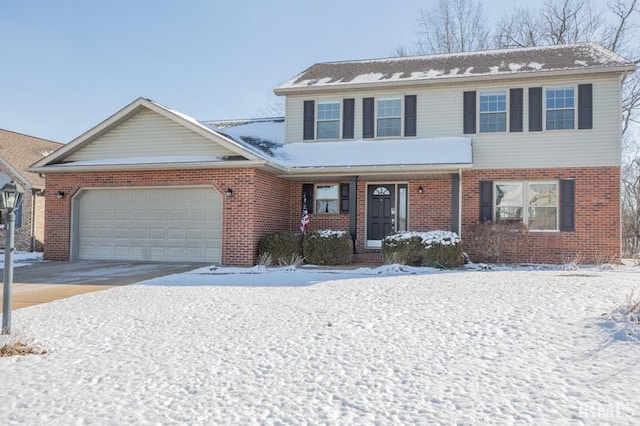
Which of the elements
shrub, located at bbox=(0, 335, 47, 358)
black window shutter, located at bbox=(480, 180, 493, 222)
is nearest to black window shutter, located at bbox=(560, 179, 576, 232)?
black window shutter, located at bbox=(480, 180, 493, 222)

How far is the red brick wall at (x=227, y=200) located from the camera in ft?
40.3

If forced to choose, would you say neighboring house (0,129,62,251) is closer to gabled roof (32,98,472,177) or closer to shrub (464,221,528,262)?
gabled roof (32,98,472,177)

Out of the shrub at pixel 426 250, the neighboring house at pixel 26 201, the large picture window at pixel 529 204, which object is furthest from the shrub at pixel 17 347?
the neighboring house at pixel 26 201

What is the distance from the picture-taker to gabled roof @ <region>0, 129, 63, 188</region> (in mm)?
18984

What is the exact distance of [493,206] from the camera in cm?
1329

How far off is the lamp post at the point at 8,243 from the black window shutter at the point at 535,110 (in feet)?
40.2

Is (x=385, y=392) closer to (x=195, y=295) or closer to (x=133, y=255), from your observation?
(x=195, y=295)

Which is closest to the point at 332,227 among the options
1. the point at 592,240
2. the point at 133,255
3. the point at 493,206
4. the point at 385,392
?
the point at 493,206

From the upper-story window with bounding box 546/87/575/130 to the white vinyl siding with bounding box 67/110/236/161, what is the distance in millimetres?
8820

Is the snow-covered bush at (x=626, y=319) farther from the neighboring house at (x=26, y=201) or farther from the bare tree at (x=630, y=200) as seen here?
the bare tree at (x=630, y=200)

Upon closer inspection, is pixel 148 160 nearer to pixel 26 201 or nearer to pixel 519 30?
pixel 26 201

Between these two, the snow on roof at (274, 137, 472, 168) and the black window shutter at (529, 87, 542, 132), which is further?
the black window shutter at (529, 87, 542, 132)

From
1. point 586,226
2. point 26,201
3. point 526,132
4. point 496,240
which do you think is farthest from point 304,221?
point 26,201

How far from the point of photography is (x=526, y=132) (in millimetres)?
13141
